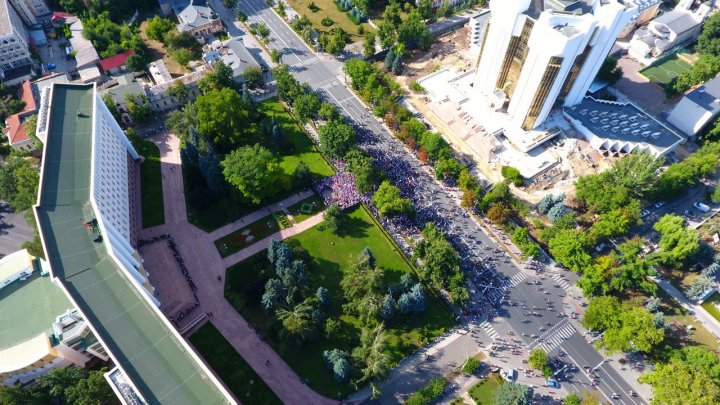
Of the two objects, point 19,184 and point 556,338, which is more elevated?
point 19,184

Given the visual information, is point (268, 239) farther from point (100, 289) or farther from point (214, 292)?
point (100, 289)

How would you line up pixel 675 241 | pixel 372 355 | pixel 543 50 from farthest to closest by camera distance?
pixel 543 50 < pixel 675 241 < pixel 372 355

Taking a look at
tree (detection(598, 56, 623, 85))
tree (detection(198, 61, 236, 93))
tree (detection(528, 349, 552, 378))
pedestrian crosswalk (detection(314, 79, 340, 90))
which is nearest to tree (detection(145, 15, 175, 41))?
tree (detection(198, 61, 236, 93))

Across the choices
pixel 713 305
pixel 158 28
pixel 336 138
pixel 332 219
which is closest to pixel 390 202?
pixel 332 219

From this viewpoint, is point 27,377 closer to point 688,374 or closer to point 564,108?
point 688,374

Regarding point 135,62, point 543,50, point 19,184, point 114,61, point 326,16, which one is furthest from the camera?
point 326,16

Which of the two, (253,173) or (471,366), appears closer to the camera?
(471,366)

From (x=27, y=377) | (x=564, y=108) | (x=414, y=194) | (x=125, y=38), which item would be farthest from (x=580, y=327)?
(x=125, y=38)
